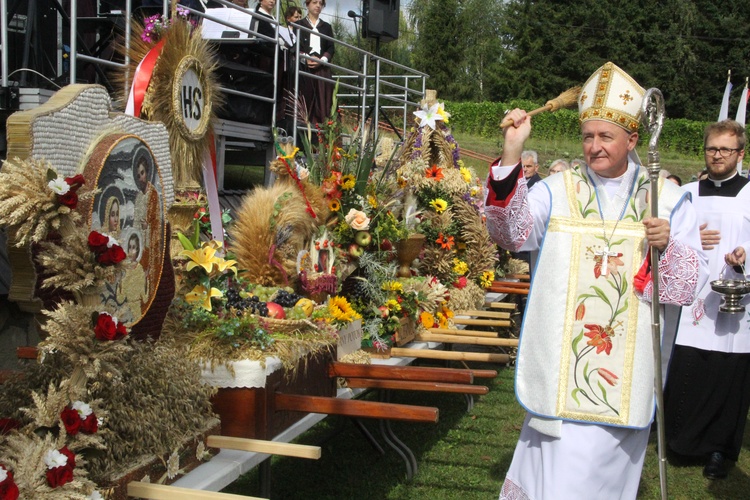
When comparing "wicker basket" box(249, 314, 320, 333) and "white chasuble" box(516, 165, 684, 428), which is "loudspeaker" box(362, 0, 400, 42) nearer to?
"wicker basket" box(249, 314, 320, 333)

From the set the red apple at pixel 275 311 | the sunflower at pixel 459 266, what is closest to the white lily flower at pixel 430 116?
the sunflower at pixel 459 266

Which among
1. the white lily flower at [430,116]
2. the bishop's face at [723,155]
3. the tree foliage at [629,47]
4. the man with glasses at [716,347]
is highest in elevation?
the tree foliage at [629,47]

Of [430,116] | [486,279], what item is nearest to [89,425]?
[430,116]

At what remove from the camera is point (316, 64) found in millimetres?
8031

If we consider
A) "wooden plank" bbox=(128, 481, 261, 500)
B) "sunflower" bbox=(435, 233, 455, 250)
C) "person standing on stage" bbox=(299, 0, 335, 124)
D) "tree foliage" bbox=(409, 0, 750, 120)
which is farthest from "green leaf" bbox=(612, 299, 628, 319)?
"tree foliage" bbox=(409, 0, 750, 120)

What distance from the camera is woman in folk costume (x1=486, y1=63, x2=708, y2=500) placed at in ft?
9.69

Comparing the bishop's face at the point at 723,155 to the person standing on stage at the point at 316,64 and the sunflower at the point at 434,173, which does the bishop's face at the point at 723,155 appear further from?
the person standing on stage at the point at 316,64

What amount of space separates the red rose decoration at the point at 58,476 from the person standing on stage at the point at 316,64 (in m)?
5.73

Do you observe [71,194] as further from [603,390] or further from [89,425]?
[603,390]

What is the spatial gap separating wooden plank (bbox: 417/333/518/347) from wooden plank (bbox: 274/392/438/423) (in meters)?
1.35

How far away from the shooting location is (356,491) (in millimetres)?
4395

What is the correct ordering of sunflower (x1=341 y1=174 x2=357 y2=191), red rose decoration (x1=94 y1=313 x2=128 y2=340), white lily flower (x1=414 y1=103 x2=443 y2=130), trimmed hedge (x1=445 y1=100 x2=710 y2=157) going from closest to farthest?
red rose decoration (x1=94 y1=313 x2=128 y2=340) → sunflower (x1=341 y1=174 x2=357 y2=191) → white lily flower (x1=414 y1=103 x2=443 y2=130) → trimmed hedge (x1=445 y1=100 x2=710 y2=157)

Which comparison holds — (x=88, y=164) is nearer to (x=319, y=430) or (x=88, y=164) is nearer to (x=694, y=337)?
(x=319, y=430)

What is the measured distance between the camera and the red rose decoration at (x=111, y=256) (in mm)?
2254
